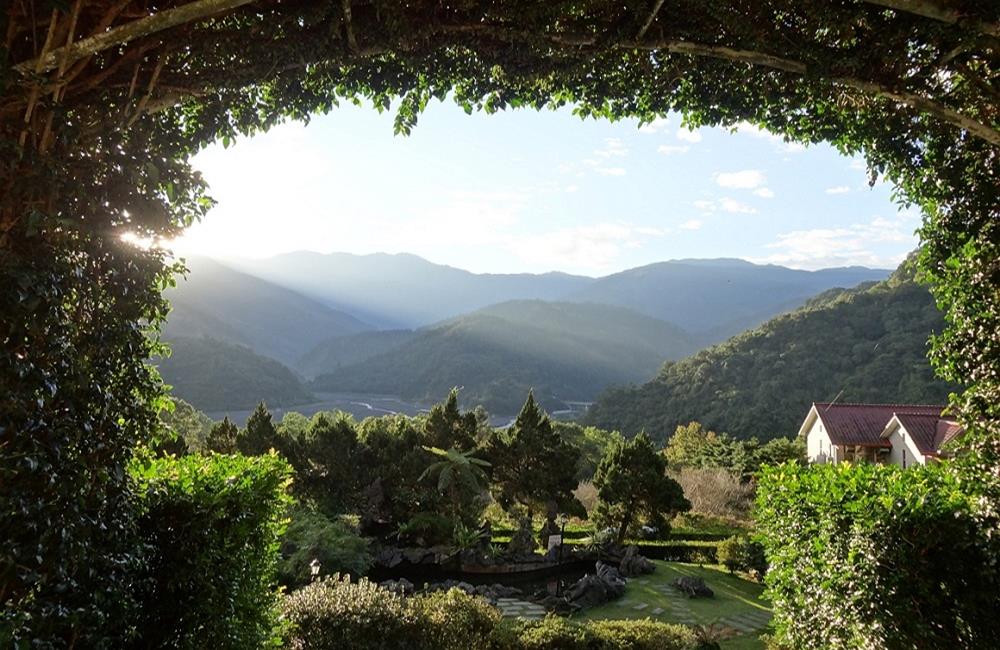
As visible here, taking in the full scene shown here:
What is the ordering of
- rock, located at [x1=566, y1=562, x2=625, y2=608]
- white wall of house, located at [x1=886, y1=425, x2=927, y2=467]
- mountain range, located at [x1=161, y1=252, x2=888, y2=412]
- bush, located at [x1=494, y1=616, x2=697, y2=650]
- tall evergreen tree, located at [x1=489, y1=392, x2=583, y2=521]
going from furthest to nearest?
mountain range, located at [x1=161, y1=252, x2=888, y2=412] → white wall of house, located at [x1=886, y1=425, x2=927, y2=467] → tall evergreen tree, located at [x1=489, y1=392, x2=583, y2=521] → rock, located at [x1=566, y1=562, x2=625, y2=608] → bush, located at [x1=494, y1=616, x2=697, y2=650]

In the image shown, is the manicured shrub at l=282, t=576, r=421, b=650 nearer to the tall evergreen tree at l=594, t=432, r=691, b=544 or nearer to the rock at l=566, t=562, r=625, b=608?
the rock at l=566, t=562, r=625, b=608

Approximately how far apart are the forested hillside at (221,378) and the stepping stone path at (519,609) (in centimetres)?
5017

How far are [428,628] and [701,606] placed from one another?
7.13m

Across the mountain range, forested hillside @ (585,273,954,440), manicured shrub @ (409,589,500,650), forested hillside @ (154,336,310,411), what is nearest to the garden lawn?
manicured shrub @ (409,589,500,650)

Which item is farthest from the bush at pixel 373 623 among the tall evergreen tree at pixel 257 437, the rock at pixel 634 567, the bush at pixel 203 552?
the tall evergreen tree at pixel 257 437

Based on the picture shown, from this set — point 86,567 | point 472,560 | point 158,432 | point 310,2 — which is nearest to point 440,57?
point 310,2

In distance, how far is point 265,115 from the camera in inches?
179

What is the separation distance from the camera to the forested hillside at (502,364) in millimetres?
74812

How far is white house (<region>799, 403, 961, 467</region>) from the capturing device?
20.3 metres

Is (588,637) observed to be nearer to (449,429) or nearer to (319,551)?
(319,551)

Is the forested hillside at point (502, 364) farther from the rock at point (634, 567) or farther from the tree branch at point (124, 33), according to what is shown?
the tree branch at point (124, 33)

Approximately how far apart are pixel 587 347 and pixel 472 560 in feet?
310

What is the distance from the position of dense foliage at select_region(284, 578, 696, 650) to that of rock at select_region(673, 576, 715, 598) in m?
5.49

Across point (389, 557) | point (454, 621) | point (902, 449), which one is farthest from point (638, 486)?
point (902, 449)
